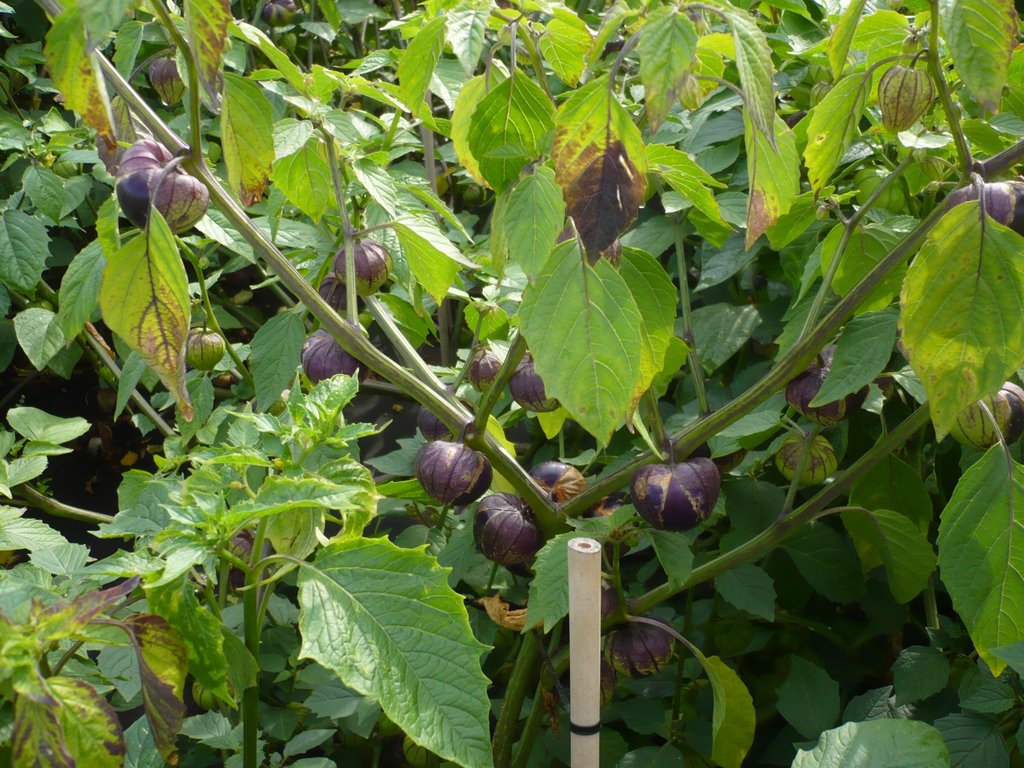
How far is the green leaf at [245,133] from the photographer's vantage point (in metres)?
0.78

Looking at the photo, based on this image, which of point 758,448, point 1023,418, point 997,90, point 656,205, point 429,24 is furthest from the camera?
point 656,205

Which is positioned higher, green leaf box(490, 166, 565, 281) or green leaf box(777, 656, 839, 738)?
green leaf box(490, 166, 565, 281)

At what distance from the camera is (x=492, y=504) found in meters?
0.97

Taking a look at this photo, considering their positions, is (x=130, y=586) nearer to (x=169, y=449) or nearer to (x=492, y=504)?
(x=492, y=504)

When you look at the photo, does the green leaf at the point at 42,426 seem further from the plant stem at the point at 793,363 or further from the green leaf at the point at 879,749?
the green leaf at the point at 879,749

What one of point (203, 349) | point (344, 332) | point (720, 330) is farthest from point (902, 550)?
point (203, 349)

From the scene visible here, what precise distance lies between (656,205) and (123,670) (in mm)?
1119

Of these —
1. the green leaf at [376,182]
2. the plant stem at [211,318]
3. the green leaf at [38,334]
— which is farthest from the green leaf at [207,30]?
the green leaf at [38,334]

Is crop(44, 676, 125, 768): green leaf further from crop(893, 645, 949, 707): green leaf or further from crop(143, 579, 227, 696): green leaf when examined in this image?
crop(893, 645, 949, 707): green leaf

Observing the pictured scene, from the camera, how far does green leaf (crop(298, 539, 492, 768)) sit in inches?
26.3

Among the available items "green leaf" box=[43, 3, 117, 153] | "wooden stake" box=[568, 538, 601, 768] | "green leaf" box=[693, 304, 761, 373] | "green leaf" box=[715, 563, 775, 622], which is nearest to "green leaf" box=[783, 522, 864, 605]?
"green leaf" box=[715, 563, 775, 622]

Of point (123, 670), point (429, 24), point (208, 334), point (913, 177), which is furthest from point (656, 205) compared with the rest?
point (123, 670)

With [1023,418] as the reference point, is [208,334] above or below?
below

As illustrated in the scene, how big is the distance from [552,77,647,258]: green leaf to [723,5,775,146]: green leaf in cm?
8
